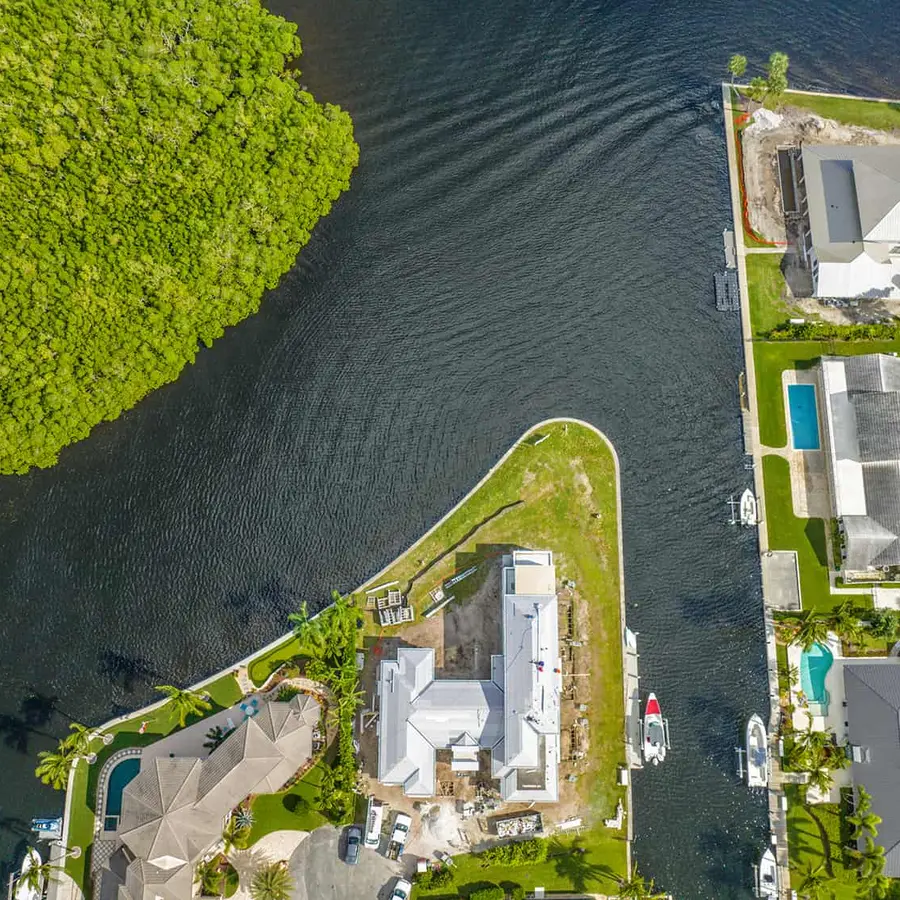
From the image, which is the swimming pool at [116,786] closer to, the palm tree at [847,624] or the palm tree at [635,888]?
the palm tree at [635,888]

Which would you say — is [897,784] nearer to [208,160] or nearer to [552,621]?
[552,621]

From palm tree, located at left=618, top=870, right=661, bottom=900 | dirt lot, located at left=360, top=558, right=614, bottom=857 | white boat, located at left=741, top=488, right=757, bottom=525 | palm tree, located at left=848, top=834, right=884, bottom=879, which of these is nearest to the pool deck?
palm tree, located at left=848, top=834, right=884, bottom=879

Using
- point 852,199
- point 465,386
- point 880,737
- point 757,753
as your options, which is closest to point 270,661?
point 465,386

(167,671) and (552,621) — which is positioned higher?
(552,621)

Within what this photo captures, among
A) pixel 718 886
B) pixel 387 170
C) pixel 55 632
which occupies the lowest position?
pixel 718 886

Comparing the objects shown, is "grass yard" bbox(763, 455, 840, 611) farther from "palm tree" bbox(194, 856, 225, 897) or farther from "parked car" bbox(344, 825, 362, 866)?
A: "palm tree" bbox(194, 856, 225, 897)

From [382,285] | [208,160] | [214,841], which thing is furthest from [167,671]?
[208,160]

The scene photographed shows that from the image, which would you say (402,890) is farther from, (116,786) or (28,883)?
(28,883)

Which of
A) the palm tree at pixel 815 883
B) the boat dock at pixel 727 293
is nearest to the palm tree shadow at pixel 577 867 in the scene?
the palm tree at pixel 815 883
